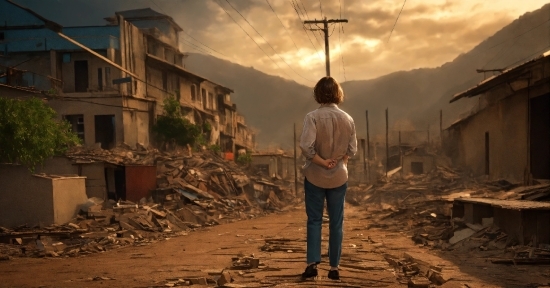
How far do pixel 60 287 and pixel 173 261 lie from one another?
2656 millimetres

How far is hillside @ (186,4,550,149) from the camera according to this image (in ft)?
411

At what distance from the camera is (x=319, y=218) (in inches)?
230

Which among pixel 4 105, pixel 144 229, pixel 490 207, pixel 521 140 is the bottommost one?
pixel 144 229

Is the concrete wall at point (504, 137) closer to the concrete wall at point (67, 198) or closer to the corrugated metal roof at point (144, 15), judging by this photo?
the concrete wall at point (67, 198)

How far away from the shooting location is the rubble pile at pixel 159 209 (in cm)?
1499

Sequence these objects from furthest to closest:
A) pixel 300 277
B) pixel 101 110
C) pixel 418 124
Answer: pixel 418 124, pixel 101 110, pixel 300 277

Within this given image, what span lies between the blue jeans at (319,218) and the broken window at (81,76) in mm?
36843

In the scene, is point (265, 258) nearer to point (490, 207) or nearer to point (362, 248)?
point (362, 248)

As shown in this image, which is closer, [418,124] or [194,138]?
[194,138]

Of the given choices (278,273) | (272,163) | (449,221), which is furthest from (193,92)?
(278,273)

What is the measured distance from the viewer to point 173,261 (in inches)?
346

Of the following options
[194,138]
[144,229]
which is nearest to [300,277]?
[144,229]

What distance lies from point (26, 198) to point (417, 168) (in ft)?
146

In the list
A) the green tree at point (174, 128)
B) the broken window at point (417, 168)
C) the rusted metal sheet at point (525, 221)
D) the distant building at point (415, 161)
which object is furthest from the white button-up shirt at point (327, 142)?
the broken window at point (417, 168)
